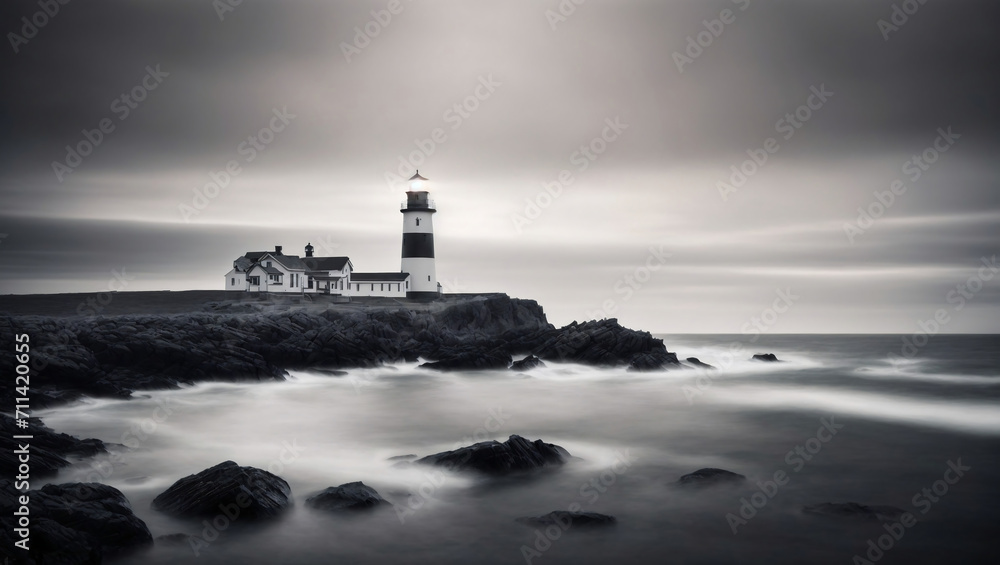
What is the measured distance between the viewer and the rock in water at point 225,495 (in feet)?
26.2

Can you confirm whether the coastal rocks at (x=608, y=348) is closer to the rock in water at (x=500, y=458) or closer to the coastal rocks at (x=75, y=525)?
the rock in water at (x=500, y=458)

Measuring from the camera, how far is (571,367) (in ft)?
91.1

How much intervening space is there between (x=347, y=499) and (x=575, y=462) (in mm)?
4388

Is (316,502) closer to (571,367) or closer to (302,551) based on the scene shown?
(302,551)

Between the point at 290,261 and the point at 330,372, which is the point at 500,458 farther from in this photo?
the point at 290,261

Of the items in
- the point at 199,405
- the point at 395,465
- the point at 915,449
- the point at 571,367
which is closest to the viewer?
the point at 395,465

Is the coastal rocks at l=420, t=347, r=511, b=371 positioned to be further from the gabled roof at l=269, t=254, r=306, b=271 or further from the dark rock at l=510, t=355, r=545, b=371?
the gabled roof at l=269, t=254, r=306, b=271

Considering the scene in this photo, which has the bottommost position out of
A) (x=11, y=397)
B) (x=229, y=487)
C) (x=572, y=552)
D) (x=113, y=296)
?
(x=572, y=552)

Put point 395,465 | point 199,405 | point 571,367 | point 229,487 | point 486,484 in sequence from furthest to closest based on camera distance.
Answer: point 571,367 → point 199,405 → point 395,465 → point 486,484 → point 229,487

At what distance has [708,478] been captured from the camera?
411 inches

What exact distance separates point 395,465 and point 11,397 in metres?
8.50

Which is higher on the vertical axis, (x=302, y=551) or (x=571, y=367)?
(x=571, y=367)

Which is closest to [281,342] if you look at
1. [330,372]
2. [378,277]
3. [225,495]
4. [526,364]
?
[330,372]

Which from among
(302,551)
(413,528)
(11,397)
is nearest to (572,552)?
(413,528)
